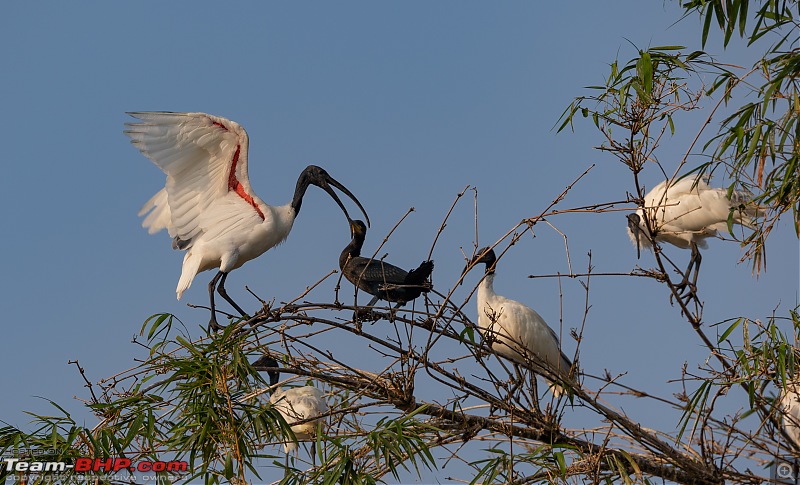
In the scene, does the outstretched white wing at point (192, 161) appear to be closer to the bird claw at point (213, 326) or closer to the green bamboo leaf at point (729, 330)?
the bird claw at point (213, 326)

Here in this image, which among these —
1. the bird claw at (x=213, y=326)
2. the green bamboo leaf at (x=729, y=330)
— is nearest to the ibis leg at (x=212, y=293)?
the bird claw at (x=213, y=326)

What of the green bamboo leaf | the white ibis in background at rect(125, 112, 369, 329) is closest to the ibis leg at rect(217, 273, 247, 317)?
the white ibis in background at rect(125, 112, 369, 329)

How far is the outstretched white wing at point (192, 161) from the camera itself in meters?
7.79

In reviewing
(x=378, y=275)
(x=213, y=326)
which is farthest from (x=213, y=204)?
(x=378, y=275)

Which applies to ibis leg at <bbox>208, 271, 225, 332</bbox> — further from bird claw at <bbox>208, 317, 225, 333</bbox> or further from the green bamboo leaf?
the green bamboo leaf

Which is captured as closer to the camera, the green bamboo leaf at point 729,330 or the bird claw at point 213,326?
the green bamboo leaf at point 729,330

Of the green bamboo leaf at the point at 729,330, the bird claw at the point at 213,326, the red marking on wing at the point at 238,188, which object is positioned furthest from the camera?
the red marking on wing at the point at 238,188

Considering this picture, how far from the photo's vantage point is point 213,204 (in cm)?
830

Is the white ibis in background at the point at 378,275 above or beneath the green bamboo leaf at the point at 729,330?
above

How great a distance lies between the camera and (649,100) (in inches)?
195

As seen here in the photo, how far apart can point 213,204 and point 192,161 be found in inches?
15.0

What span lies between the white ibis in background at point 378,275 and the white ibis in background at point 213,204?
0.59 m

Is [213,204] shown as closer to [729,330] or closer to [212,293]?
[212,293]

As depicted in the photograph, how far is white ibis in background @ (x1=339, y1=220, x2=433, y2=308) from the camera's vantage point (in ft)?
21.1
